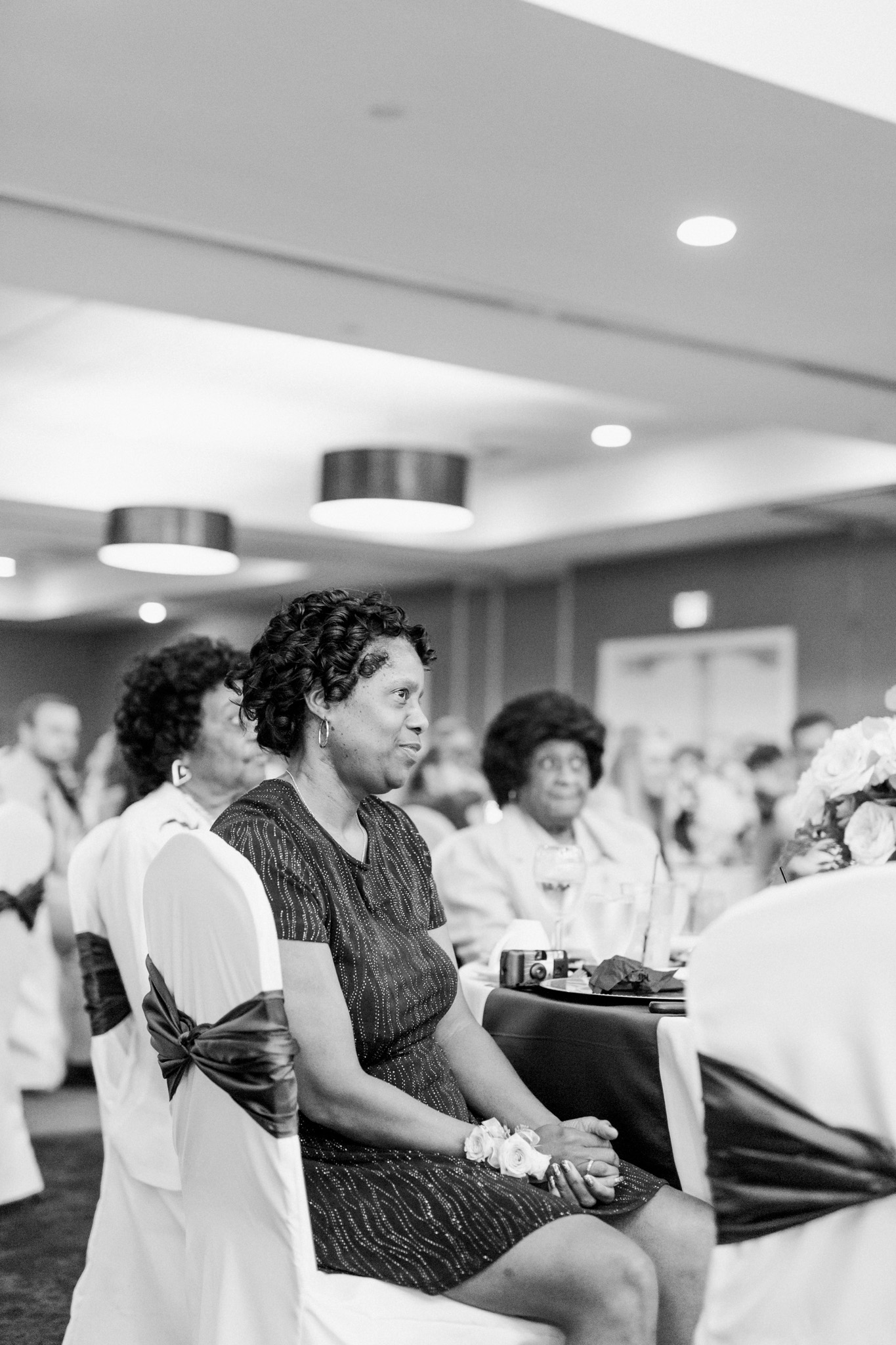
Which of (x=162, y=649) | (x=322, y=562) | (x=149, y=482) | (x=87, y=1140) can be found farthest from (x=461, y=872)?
(x=322, y=562)

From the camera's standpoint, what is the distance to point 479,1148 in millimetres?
2047

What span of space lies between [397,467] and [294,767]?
4.41 m

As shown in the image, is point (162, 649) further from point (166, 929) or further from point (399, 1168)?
point (399, 1168)

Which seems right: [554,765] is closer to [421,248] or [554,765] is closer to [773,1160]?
[421,248]

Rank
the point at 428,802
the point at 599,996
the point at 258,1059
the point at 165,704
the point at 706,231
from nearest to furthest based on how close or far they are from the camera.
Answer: the point at 258,1059 → the point at 599,996 → the point at 165,704 → the point at 706,231 → the point at 428,802

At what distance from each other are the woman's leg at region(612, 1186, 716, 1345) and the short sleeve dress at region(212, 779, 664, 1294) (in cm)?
3

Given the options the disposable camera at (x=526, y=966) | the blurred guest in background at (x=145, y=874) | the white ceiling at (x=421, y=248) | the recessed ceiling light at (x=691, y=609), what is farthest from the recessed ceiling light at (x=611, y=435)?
the disposable camera at (x=526, y=966)

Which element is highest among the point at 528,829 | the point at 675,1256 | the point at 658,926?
the point at 528,829

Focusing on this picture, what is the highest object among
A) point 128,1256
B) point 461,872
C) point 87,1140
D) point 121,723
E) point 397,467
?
point 397,467

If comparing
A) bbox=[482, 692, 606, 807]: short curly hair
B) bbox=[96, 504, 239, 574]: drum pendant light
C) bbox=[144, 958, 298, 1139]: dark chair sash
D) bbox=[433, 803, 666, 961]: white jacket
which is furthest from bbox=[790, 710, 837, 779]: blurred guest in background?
bbox=[144, 958, 298, 1139]: dark chair sash

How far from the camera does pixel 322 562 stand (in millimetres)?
10000

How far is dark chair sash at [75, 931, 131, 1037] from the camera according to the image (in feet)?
9.30

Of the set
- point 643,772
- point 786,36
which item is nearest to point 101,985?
point 786,36

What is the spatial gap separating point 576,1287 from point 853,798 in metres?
0.90
